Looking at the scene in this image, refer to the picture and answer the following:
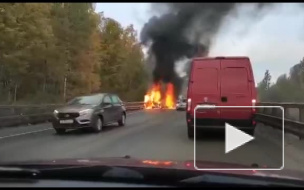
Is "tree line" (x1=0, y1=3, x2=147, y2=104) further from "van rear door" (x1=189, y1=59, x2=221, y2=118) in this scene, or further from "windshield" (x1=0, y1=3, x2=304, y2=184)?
"van rear door" (x1=189, y1=59, x2=221, y2=118)

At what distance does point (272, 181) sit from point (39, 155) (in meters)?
8.98

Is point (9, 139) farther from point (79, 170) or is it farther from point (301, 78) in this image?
point (301, 78)

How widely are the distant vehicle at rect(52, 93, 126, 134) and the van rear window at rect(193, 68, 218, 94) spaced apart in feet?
15.9

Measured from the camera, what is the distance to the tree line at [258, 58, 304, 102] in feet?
73.2

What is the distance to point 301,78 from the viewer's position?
1266 inches

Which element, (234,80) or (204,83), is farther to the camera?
(204,83)

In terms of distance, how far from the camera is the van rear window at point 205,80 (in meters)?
14.0

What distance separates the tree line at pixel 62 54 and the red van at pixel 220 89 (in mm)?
18585

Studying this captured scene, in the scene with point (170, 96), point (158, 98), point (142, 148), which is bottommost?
point (142, 148)

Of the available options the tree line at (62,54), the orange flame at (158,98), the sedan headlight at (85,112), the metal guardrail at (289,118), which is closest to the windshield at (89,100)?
the sedan headlight at (85,112)

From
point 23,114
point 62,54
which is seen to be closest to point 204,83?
point 23,114

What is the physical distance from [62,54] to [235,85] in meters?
35.9

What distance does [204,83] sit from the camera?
46.2 feet

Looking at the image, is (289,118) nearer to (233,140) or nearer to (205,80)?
(205,80)
